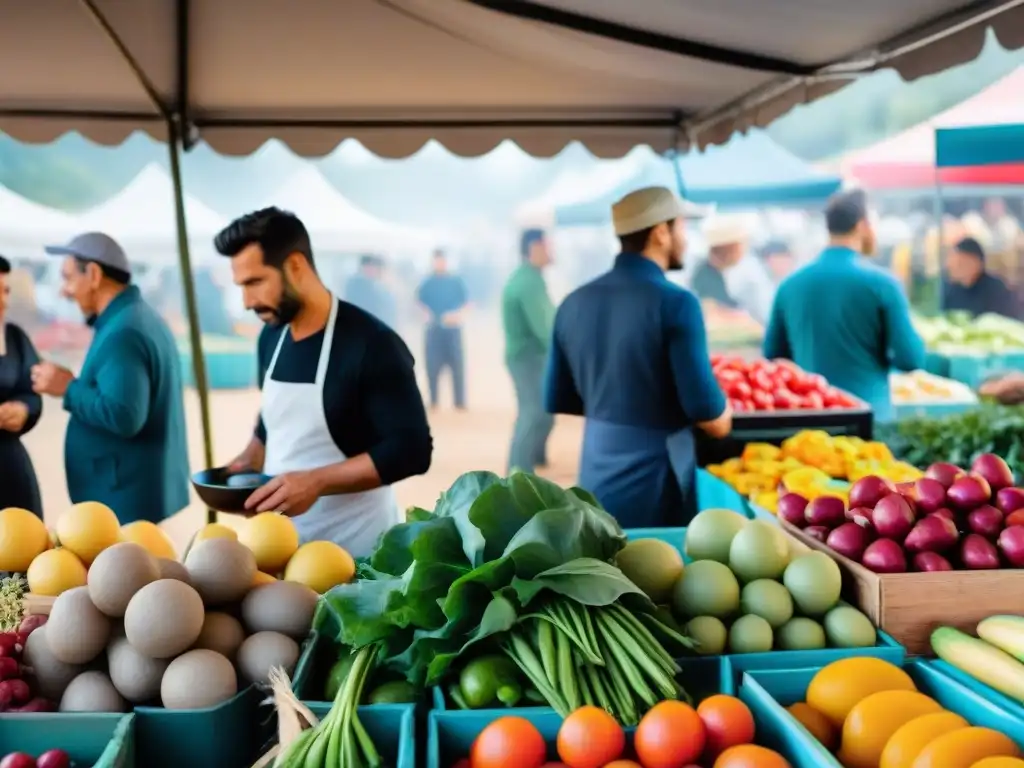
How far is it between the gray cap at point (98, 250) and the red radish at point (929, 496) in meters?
2.80

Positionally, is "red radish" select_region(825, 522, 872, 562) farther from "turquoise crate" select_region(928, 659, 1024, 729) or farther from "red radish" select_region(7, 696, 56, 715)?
"red radish" select_region(7, 696, 56, 715)

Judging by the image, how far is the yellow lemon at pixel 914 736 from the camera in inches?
49.3

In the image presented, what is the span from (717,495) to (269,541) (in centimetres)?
199

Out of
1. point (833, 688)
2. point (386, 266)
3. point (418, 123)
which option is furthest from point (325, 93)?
point (386, 266)

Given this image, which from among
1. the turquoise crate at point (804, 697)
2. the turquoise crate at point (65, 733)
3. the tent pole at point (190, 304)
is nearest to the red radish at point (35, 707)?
the turquoise crate at point (65, 733)

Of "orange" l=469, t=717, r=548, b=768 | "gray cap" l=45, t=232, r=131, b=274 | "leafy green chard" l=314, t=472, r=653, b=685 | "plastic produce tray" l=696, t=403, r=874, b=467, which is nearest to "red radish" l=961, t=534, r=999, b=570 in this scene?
"leafy green chard" l=314, t=472, r=653, b=685

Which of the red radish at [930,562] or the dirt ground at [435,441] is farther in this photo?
the dirt ground at [435,441]

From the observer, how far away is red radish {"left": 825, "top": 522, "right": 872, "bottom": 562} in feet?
6.17

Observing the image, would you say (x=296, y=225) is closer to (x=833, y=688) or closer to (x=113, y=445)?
(x=113, y=445)

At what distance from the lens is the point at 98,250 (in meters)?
3.52

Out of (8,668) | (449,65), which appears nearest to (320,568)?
(8,668)

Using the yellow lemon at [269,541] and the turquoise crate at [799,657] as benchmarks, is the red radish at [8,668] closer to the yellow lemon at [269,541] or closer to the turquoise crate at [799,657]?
the yellow lemon at [269,541]

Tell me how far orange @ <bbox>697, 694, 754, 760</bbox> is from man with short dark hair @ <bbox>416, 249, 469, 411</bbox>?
9.93m

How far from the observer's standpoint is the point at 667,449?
338 centimetres
